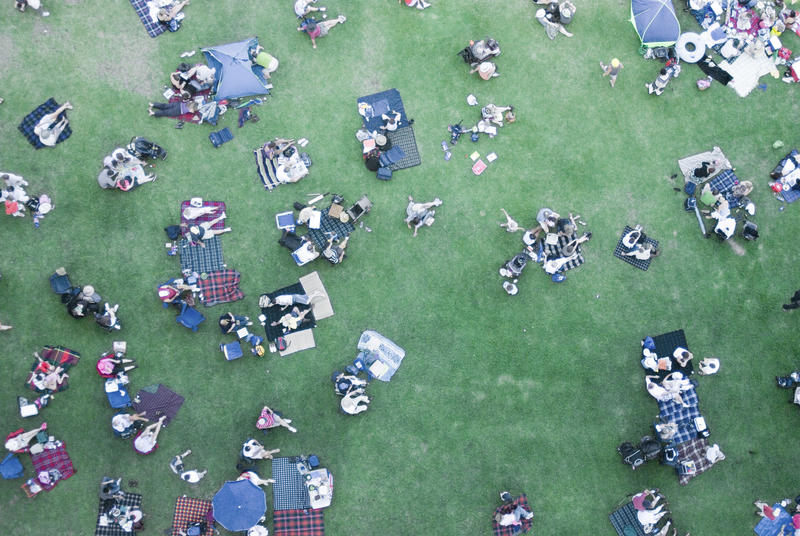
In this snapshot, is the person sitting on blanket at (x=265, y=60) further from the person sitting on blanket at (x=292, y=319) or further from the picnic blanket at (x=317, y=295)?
the person sitting on blanket at (x=292, y=319)

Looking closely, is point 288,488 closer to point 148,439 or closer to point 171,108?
point 148,439

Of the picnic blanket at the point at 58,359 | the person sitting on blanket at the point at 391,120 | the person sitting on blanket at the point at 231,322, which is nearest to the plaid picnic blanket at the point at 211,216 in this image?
the person sitting on blanket at the point at 231,322

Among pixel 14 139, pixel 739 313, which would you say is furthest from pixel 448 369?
pixel 14 139

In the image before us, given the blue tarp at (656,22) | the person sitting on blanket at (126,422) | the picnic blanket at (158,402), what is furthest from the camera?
the blue tarp at (656,22)

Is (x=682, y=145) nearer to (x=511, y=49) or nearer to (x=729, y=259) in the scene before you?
(x=729, y=259)

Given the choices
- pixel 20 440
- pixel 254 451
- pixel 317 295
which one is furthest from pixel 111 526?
pixel 317 295

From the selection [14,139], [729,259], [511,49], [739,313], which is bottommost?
[739,313]
